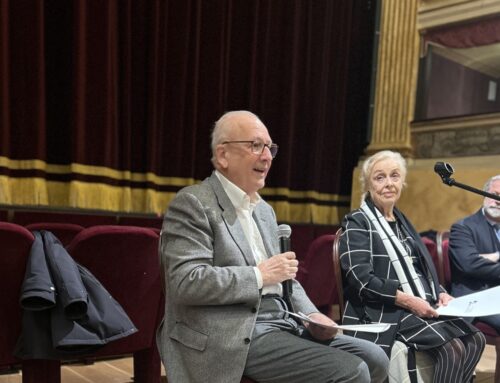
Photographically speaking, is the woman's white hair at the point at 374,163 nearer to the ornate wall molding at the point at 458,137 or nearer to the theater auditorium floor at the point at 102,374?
the theater auditorium floor at the point at 102,374

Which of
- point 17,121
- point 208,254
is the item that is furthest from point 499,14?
point 208,254

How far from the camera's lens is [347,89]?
6.16m

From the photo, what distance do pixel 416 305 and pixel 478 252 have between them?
0.78 m

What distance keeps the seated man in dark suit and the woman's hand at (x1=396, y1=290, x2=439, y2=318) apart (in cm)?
61

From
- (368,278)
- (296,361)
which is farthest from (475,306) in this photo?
(296,361)

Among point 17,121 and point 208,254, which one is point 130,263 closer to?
point 208,254

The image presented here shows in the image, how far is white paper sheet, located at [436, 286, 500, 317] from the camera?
5.84 ft

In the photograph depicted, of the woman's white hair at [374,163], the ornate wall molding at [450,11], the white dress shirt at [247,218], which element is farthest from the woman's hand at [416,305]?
the ornate wall molding at [450,11]

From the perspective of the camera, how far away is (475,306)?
72.1 inches

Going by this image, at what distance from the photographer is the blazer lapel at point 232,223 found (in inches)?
58.6

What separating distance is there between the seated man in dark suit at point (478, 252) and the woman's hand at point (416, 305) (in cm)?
61

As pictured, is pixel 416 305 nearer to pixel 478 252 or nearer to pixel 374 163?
pixel 374 163

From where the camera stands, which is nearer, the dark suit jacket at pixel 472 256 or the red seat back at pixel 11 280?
the red seat back at pixel 11 280

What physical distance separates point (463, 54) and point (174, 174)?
362cm
